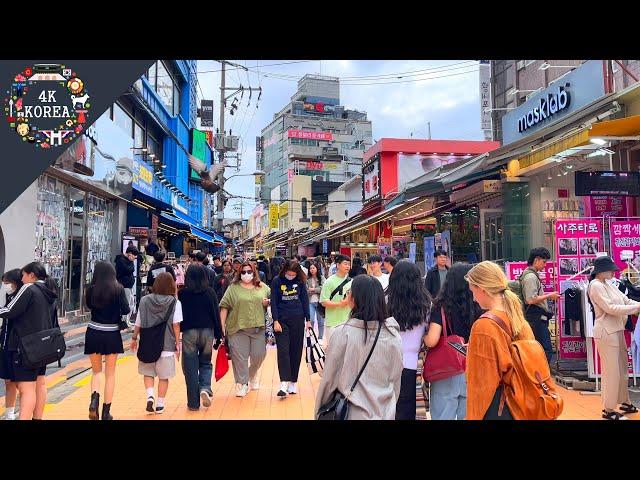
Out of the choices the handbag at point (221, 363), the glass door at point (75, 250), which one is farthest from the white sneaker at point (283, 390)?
the glass door at point (75, 250)

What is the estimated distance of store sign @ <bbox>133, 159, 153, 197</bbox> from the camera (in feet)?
48.6

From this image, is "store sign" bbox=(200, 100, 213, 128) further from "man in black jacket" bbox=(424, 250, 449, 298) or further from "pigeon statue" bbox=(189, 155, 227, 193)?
"man in black jacket" bbox=(424, 250, 449, 298)

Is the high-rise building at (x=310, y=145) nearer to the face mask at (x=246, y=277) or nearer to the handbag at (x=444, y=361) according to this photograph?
the face mask at (x=246, y=277)

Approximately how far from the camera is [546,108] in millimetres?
10711

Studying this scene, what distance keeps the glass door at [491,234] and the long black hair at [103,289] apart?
8883mm

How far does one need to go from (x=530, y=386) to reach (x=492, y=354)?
0.23 meters

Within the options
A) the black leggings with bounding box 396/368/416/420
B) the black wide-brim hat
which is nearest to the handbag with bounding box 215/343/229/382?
the black leggings with bounding box 396/368/416/420

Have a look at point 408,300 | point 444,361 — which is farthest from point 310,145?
point 444,361

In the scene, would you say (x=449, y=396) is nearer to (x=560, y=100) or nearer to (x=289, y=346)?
(x=289, y=346)

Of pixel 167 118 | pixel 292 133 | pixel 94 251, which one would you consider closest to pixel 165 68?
pixel 167 118

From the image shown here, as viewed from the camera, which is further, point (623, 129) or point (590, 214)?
point (590, 214)

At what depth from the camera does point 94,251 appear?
1366 centimetres

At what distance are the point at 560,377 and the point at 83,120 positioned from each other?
927 centimetres

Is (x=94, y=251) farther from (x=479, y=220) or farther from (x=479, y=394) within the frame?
(x=479, y=394)
